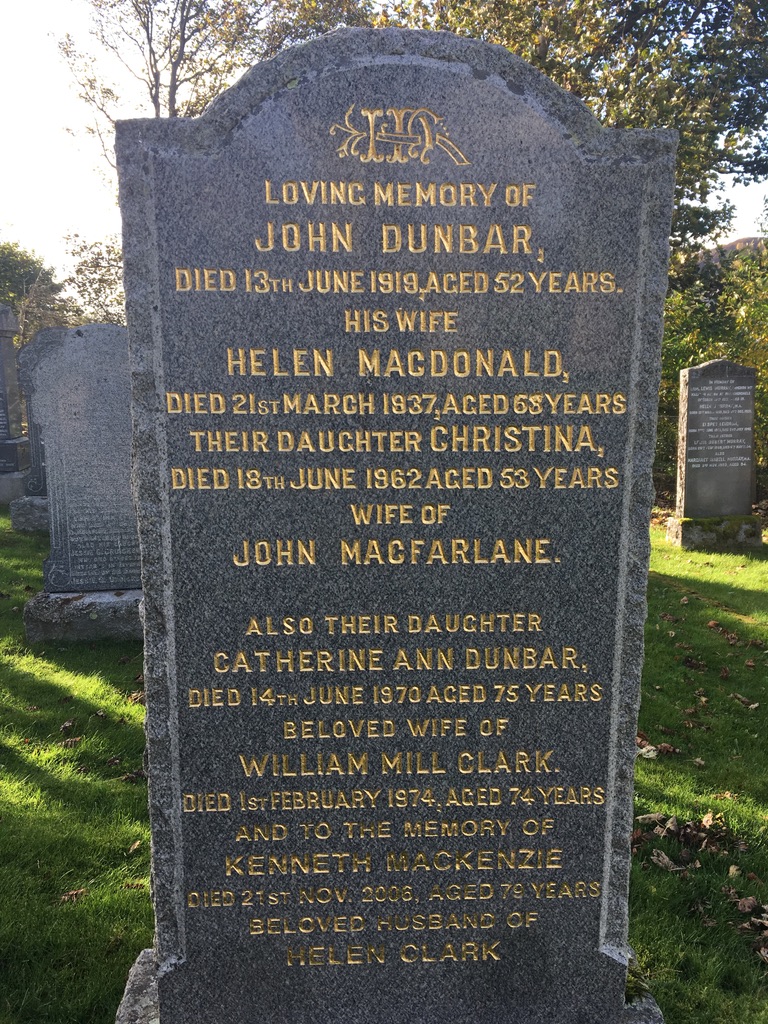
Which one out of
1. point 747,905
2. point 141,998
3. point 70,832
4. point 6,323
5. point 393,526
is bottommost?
point 747,905

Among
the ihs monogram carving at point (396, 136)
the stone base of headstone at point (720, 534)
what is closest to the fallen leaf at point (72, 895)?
the ihs monogram carving at point (396, 136)

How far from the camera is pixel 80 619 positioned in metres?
6.63

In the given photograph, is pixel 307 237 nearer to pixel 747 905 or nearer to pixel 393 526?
pixel 393 526

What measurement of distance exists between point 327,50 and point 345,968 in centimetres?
320

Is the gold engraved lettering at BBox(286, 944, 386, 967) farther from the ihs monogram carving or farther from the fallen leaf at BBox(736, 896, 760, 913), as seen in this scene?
the ihs monogram carving

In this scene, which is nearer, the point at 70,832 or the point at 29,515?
the point at 70,832

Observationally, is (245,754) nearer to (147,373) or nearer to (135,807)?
(147,373)

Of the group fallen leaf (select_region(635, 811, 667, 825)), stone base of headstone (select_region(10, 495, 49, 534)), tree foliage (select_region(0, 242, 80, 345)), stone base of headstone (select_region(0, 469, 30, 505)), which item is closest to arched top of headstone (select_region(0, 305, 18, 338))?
stone base of headstone (select_region(0, 469, 30, 505))

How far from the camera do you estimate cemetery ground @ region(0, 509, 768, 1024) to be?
3090 mm

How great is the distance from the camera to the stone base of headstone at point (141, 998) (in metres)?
2.62

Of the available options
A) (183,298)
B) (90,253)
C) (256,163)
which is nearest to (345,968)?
(183,298)

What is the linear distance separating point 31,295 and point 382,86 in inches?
1116

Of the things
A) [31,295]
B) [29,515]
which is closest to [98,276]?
[31,295]

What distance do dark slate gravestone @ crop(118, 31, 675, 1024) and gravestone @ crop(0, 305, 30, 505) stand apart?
12.1 meters
